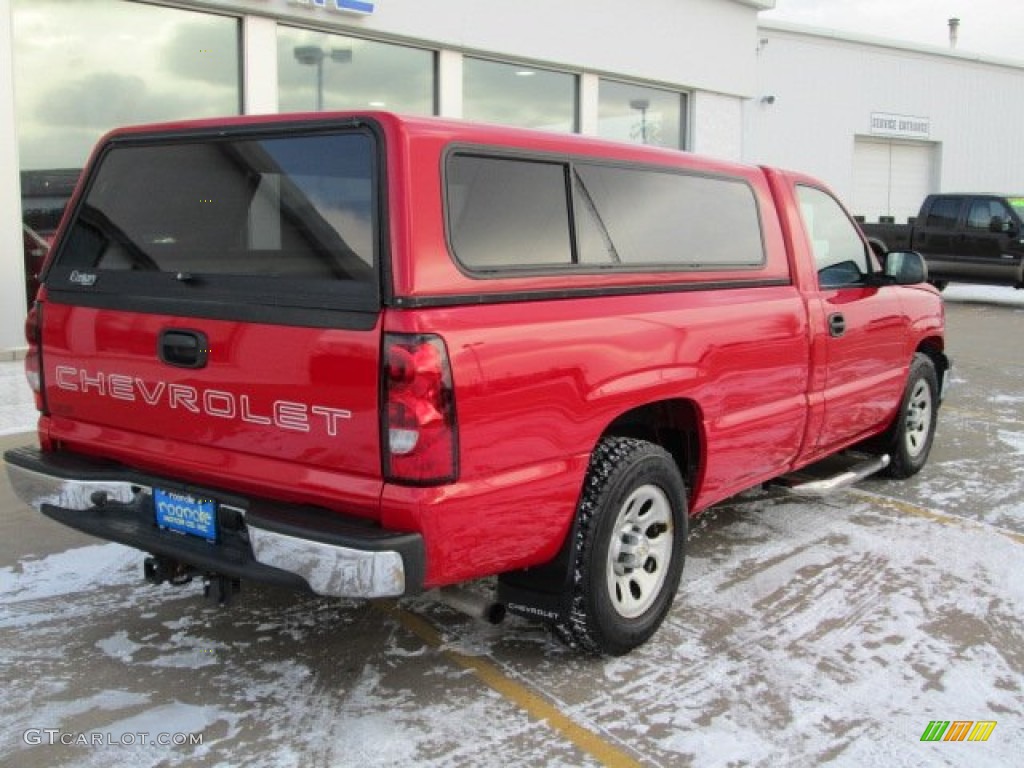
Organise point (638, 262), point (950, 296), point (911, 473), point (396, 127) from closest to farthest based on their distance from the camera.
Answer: point (396, 127)
point (638, 262)
point (911, 473)
point (950, 296)

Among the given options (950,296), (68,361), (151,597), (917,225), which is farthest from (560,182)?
(950,296)

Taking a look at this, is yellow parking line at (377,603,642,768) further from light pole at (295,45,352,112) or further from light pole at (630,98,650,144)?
light pole at (630,98,650,144)

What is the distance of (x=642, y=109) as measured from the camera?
16047mm

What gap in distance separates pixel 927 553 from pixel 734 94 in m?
13.8

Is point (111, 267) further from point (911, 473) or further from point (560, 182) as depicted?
point (911, 473)

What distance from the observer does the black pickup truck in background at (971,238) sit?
57.5 ft

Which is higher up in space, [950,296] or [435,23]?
[435,23]

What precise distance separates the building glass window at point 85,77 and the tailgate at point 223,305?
6.53 metres

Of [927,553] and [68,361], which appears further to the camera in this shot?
[927,553]

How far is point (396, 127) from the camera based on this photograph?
120 inches

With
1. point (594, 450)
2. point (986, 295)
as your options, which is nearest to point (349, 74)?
point (594, 450)

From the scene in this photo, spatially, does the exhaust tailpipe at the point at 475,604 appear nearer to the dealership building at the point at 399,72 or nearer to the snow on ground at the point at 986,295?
the dealership building at the point at 399,72

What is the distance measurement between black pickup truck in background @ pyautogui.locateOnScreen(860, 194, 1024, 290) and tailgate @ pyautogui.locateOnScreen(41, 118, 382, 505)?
15533mm

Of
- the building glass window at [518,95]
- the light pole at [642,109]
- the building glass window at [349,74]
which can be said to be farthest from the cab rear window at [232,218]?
the light pole at [642,109]
